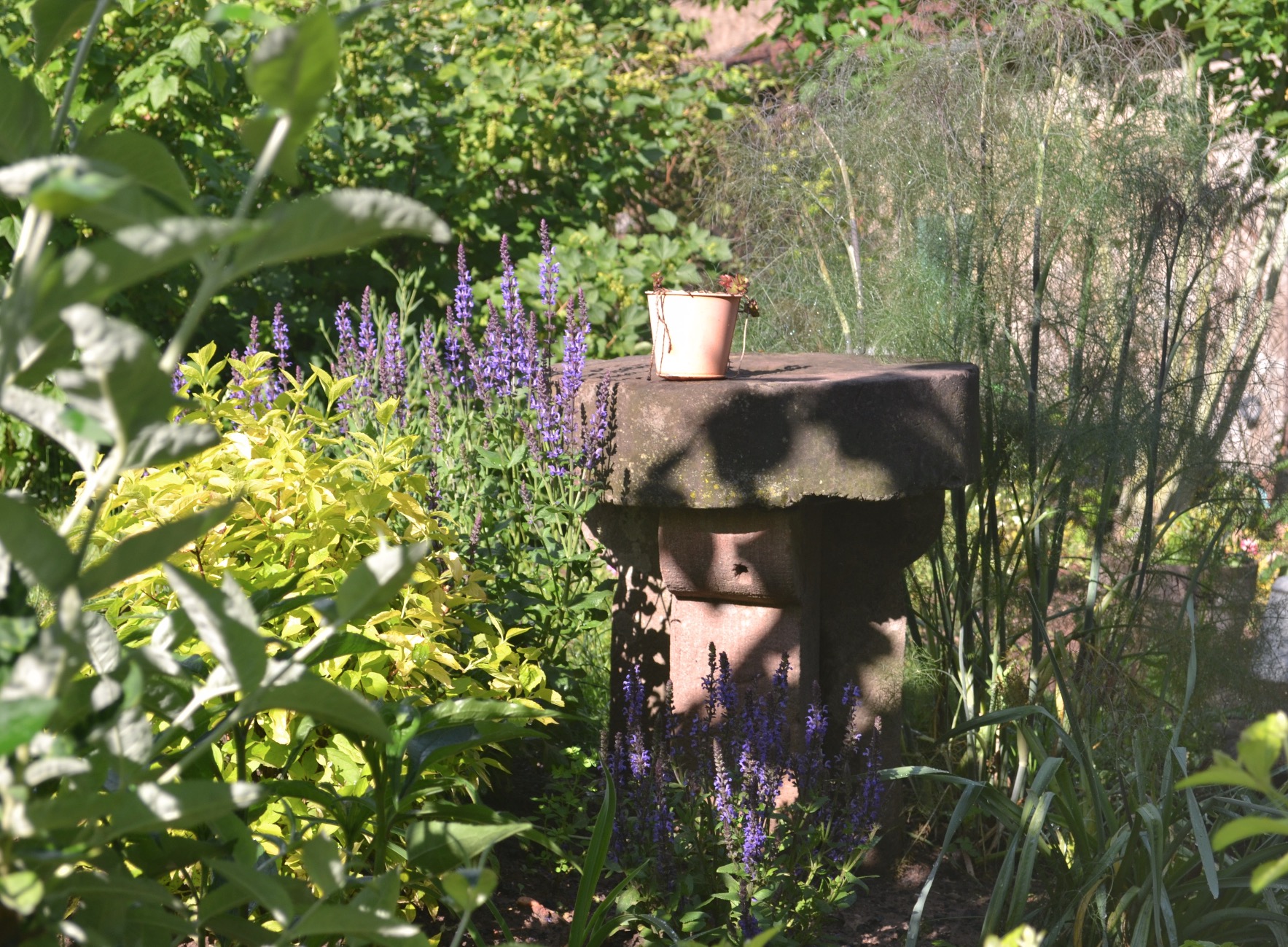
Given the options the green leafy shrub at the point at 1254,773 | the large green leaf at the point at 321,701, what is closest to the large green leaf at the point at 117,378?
the large green leaf at the point at 321,701

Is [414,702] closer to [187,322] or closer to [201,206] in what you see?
[187,322]

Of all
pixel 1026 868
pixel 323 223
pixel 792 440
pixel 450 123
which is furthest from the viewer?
pixel 450 123

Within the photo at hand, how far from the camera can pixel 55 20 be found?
0.94 m

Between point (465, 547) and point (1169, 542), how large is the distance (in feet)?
9.79

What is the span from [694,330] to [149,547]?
6.13ft

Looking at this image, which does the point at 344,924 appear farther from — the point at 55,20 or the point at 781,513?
the point at 781,513

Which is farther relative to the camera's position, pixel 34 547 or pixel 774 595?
pixel 774 595

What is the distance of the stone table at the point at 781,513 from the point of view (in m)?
2.30

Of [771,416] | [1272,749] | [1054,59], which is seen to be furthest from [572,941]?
[1054,59]

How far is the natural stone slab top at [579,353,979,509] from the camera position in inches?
90.4

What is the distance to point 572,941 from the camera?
186 centimetres

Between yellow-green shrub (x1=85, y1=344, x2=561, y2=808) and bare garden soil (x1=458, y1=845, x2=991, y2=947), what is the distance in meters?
0.30

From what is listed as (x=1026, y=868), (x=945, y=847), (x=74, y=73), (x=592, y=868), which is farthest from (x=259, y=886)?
(x=1026, y=868)

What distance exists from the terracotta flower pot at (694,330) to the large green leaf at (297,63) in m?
1.84
